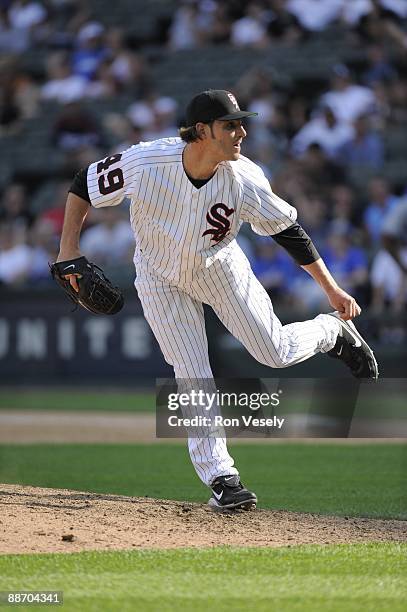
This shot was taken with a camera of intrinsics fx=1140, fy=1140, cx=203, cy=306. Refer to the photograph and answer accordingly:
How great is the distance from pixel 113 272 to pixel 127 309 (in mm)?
685

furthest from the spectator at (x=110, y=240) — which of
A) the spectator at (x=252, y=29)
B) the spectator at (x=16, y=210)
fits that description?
the spectator at (x=252, y=29)

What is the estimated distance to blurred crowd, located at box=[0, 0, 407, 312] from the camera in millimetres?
12648

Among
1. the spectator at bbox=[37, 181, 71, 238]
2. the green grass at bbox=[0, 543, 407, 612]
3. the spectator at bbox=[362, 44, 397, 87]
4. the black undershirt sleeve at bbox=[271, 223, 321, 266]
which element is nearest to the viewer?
the green grass at bbox=[0, 543, 407, 612]

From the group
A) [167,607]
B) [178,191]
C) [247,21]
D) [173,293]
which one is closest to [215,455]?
[173,293]

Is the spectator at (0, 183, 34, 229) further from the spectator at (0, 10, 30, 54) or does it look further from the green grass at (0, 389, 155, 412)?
the spectator at (0, 10, 30, 54)

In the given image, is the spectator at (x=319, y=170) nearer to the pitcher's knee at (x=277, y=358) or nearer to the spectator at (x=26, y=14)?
the spectator at (x=26, y=14)

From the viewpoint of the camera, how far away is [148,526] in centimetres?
502

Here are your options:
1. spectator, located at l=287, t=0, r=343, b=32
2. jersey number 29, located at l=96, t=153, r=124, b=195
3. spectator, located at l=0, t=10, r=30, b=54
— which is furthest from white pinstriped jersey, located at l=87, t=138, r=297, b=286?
spectator, located at l=0, t=10, r=30, b=54

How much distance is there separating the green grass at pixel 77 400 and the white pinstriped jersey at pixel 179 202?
661 cm

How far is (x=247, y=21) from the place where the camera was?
16.3 m

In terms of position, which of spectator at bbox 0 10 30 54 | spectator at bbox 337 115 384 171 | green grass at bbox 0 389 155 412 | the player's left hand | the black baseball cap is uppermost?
spectator at bbox 0 10 30 54

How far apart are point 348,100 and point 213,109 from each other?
360 inches

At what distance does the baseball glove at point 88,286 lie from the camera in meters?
5.38

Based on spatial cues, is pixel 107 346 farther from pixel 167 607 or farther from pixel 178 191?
pixel 167 607
